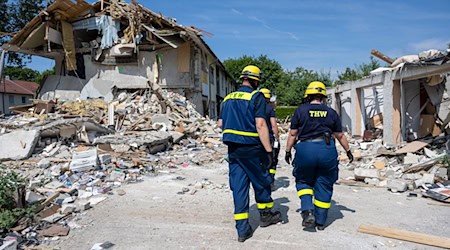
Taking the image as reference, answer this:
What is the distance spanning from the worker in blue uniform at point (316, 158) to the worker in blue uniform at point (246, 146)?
18.5 inches

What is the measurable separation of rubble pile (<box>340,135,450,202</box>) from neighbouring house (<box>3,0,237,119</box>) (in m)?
9.49

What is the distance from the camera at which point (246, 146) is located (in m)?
3.78

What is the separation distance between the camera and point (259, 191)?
3912 mm

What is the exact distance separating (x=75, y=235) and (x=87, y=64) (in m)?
14.6

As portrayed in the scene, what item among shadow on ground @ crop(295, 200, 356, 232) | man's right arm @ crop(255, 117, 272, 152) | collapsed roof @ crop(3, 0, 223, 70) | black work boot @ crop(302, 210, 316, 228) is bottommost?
shadow on ground @ crop(295, 200, 356, 232)

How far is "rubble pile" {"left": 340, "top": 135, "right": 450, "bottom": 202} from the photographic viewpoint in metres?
5.94

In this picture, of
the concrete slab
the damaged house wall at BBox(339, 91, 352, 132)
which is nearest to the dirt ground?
the concrete slab

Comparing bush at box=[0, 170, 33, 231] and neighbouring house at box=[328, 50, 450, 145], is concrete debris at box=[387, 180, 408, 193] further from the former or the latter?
bush at box=[0, 170, 33, 231]

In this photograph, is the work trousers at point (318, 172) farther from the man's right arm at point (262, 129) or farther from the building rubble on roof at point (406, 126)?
the building rubble on roof at point (406, 126)

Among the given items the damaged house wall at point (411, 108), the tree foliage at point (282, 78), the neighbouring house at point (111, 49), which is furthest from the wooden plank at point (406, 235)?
the tree foliage at point (282, 78)

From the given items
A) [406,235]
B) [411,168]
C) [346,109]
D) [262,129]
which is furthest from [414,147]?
[346,109]

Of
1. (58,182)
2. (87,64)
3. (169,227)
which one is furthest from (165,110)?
(169,227)

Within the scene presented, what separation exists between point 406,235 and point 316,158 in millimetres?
1300

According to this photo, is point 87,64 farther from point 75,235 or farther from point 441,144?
point 441,144
